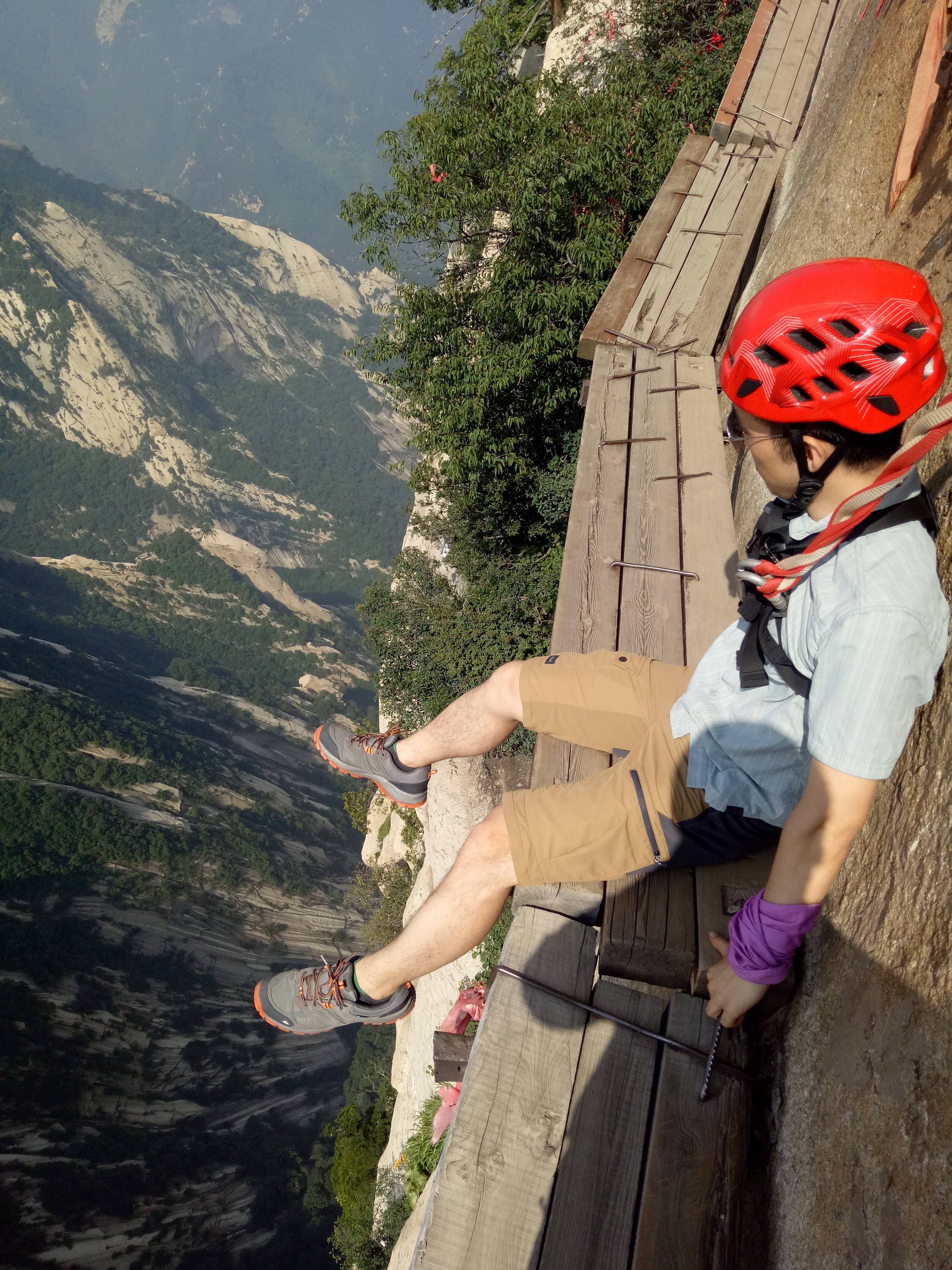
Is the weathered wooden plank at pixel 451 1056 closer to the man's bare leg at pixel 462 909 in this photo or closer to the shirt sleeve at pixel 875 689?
the man's bare leg at pixel 462 909

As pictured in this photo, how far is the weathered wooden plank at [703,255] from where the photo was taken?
5.57 m

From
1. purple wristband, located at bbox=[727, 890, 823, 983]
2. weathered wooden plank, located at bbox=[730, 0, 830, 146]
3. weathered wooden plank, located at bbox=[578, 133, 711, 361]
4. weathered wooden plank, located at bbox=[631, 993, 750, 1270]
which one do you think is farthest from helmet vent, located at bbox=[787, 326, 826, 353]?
weathered wooden plank, located at bbox=[730, 0, 830, 146]

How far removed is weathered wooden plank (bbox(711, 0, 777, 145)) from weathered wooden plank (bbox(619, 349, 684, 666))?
309 cm

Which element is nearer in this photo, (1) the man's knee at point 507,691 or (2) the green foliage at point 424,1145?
(1) the man's knee at point 507,691

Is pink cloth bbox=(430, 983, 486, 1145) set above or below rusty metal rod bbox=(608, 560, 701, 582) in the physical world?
below

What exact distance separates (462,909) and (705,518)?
256cm

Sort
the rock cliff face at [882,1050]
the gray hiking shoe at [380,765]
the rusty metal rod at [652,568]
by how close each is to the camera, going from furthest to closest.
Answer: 1. the rusty metal rod at [652,568]
2. the gray hiking shoe at [380,765]
3. the rock cliff face at [882,1050]

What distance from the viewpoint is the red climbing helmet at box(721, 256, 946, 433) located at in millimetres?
1790

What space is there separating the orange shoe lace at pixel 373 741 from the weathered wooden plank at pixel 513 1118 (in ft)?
5.13

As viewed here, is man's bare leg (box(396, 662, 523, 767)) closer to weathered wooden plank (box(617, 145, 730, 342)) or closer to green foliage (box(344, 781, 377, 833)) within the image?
weathered wooden plank (box(617, 145, 730, 342))

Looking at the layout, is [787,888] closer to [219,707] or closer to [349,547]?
[219,707]

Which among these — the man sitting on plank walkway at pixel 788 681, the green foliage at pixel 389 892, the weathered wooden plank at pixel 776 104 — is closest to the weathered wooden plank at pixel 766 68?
the weathered wooden plank at pixel 776 104

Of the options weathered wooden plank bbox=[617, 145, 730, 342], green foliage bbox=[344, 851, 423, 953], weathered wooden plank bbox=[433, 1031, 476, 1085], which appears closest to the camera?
weathered wooden plank bbox=[433, 1031, 476, 1085]

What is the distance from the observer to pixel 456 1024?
6.96 m
